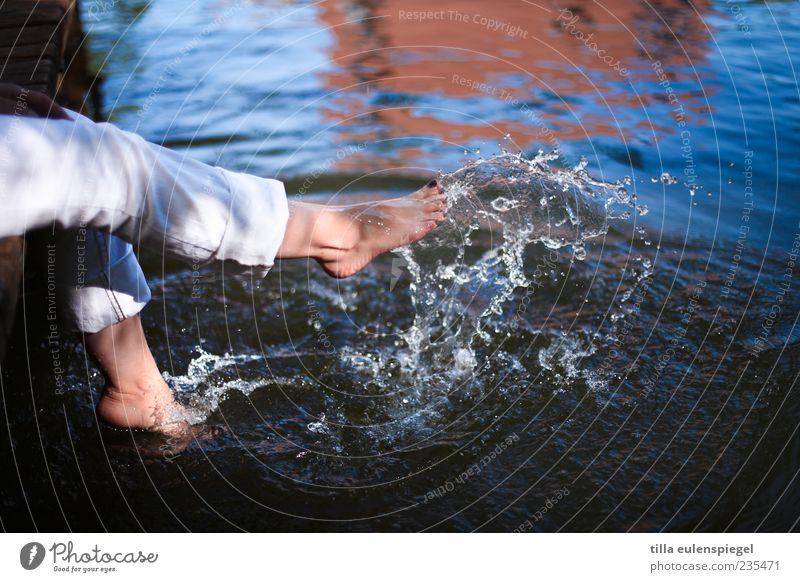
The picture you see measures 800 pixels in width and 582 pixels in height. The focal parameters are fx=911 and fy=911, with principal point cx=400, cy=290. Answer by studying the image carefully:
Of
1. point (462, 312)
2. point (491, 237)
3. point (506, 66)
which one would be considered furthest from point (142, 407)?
point (506, 66)

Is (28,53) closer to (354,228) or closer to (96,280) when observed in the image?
(96,280)

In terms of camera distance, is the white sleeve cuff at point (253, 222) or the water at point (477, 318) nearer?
the white sleeve cuff at point (253, 222)

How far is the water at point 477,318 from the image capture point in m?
1.47

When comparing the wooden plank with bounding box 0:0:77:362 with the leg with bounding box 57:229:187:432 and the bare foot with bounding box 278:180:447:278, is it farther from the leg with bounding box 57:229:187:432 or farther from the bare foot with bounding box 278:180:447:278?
the bare foot with bounding box 278:180:447:278

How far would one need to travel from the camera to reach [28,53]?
6.62ft

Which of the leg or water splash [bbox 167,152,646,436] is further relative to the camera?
water splash [bbox 167,152,646,436]

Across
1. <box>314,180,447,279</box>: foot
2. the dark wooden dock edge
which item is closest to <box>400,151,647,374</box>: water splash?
<box>314,180,447,279</box>: foot

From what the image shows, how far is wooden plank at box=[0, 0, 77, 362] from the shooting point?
187 cm

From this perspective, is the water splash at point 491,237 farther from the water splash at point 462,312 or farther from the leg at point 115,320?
the leg at point 115,320

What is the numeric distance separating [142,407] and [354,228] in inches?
18.9

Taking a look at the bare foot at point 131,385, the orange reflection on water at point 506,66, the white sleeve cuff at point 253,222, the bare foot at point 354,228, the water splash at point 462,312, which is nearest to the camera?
the white sleeve cuff at point 253,222

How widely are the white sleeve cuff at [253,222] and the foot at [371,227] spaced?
0.11 metres

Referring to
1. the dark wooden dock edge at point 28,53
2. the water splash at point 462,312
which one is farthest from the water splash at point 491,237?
the dark wooden dock edge at point 28,53
